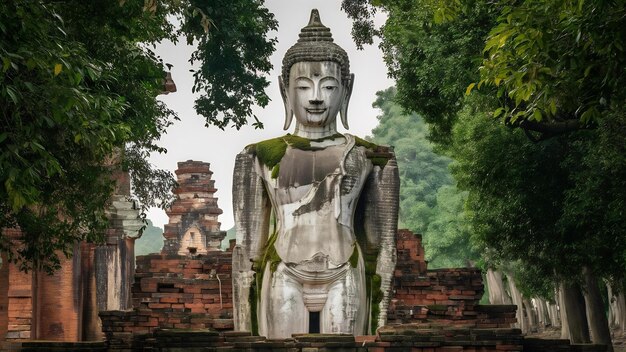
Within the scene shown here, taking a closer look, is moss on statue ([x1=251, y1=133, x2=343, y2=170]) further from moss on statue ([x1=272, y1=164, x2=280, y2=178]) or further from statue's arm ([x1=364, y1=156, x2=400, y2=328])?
statue's arm ([x1=364, y1=156, x2=400, y2=328])

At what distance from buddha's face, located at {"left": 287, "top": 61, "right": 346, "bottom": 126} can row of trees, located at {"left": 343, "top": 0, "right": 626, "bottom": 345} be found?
92 centimetres

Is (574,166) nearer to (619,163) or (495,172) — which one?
(495,172)

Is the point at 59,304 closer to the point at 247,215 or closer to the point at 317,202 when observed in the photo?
the point at 247,215

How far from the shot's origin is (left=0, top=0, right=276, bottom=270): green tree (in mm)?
9859

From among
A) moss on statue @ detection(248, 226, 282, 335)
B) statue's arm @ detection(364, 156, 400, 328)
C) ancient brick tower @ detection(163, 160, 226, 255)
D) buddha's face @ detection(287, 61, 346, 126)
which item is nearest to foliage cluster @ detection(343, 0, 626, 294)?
buddha's face @ detection(287, 61, 346, 126)

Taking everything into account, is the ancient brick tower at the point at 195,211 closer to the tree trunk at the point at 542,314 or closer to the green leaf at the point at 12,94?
the tree trunk at the point at 542,314

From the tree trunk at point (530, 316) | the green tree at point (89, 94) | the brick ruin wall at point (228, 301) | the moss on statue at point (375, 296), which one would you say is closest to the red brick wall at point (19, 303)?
the green tree at point (89, 94)

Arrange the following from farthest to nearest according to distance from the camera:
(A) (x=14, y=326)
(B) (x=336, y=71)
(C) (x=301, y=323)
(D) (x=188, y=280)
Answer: (A) (x=14, y=326) < (D) (x=188, y=280) < (B) (x=336, y=71) < (C) (x=301, y=323)

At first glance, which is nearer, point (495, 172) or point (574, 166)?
point (574, 166)

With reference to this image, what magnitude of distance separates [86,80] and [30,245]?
2734mm

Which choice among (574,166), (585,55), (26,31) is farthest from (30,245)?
(574,166)

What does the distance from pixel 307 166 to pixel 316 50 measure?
4.19 feet

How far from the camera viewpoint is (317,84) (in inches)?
493

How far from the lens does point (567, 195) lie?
18547 mm
